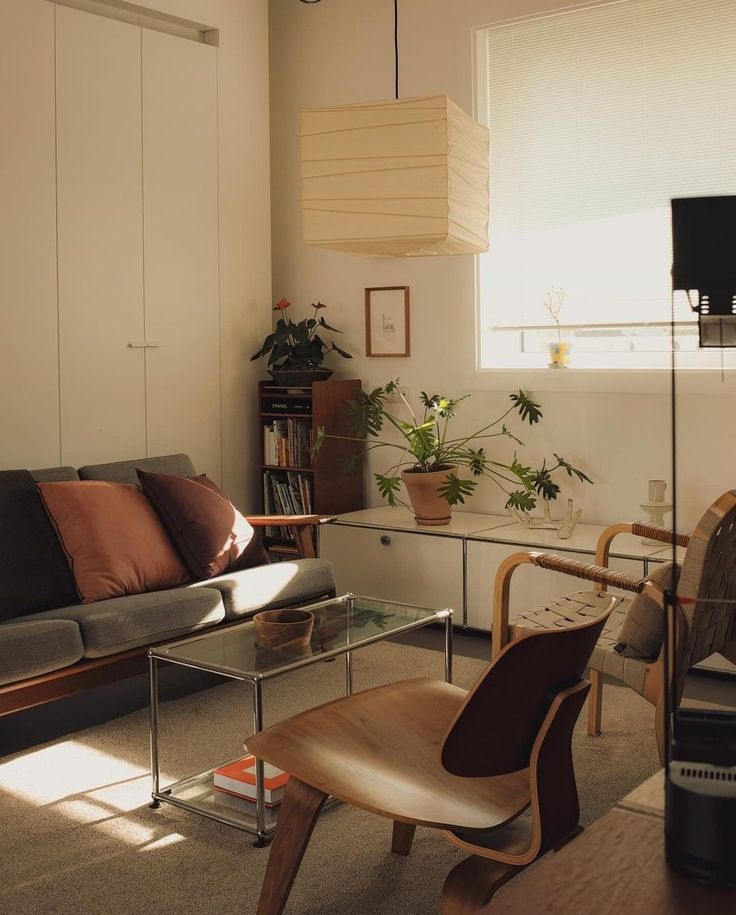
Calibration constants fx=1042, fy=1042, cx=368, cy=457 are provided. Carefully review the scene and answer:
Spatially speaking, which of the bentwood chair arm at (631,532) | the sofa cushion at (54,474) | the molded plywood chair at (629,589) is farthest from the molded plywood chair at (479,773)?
the sofa cushion at (54,474)

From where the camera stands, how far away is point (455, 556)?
15.3ft

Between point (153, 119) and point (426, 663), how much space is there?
2.87 metres

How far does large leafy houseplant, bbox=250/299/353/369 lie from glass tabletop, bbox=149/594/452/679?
2.03 metres

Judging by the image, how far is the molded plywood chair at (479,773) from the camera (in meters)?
1.91

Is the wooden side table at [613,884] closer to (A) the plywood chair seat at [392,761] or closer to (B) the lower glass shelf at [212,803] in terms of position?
(A) the plywood chair seat at [392,761]

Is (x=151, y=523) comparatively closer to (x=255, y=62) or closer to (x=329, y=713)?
(x=329, y=713)

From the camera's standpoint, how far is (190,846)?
2715mm

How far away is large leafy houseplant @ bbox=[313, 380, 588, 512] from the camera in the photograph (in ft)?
15.6

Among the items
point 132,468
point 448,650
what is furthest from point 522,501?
point 132,468

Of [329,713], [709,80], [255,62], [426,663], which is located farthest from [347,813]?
[255,62]

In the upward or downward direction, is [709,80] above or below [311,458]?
above

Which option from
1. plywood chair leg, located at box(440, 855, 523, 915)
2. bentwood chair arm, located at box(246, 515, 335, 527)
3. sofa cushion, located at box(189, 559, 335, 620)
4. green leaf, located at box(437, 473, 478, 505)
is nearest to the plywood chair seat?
plywood chair leg, located at box(440, 855, 523, 915)

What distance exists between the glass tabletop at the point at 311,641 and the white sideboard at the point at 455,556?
3.35 ft

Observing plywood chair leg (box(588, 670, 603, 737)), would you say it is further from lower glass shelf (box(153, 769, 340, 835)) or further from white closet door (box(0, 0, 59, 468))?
white closet door (box(0, 0, 59, 468))
